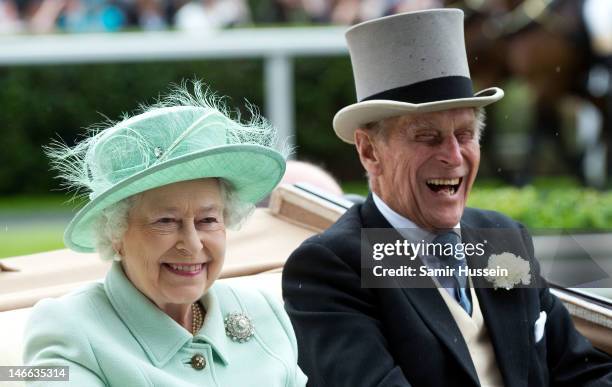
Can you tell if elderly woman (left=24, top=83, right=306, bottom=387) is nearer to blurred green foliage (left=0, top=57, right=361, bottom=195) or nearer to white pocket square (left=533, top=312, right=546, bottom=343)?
white pocket square (left=533, top=312, right=546, bottom=343)

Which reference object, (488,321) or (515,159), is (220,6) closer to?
(515,159)

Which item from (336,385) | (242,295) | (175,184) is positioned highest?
(175,184)

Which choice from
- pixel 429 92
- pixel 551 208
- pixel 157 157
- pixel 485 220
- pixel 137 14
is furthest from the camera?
pixel 137 14

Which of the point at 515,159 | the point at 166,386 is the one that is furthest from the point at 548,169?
the point at 166,386

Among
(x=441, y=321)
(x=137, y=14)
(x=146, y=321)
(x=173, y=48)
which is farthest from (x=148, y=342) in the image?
(x=137, y=14)

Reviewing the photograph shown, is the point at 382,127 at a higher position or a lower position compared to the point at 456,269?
higher

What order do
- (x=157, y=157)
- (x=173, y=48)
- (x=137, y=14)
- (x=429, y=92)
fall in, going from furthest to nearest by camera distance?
(x=137, y=14), (x=173, y=48), (x=429, y=92), (x=157, y=157)

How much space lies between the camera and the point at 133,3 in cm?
1302

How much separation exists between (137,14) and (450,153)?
10.6m

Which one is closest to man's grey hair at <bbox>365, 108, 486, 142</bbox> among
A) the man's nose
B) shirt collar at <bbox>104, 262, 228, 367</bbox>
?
the man's nose

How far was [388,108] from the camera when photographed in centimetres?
283

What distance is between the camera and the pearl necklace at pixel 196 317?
2.46 m

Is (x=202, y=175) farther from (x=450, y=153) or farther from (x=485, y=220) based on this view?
(x=485, y=220)

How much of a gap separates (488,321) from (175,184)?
3.12 feet
